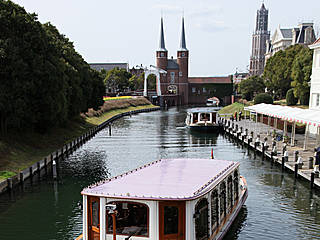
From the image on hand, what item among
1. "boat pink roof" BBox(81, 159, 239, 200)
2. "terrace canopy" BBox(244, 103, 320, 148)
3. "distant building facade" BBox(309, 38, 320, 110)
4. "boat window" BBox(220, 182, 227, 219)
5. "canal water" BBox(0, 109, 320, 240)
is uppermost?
"distant building facade" BBox(309, 38, 320, 110)

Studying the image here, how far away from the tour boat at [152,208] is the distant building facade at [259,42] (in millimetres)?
177271

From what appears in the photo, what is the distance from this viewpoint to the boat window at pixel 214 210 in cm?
1356

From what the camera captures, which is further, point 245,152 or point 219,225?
point 245,152

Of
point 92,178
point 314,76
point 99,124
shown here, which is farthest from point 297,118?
point 99,124

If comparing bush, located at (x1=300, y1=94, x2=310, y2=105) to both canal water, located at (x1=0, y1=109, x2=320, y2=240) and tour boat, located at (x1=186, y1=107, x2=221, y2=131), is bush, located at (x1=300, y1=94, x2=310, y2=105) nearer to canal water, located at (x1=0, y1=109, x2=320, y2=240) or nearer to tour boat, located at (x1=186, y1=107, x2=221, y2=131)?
tour boat, located at (x1=186, y1=107, x2=221, y2=131)

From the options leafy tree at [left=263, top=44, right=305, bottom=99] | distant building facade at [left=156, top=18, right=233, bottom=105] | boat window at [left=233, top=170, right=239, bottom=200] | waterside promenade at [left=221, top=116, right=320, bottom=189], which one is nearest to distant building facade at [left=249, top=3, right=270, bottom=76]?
distant building facade at [left=156, top=18, right=233, bottom=105]

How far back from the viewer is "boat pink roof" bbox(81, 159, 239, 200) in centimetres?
1119

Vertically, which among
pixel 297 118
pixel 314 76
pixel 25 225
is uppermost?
pixel 314 76

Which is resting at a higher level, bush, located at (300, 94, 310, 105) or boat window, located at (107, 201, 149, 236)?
bush, located at (300, 94, 310, 105)

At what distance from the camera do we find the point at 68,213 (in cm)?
1905

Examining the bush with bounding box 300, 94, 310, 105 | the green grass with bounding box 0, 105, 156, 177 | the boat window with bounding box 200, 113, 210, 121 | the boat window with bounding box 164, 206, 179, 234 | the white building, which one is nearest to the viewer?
the boat window with bounding box 164, 206, 179, 234

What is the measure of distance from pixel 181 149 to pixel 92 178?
1455cm

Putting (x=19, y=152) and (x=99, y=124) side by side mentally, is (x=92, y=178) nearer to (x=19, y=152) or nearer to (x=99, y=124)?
(x=19, y=152)

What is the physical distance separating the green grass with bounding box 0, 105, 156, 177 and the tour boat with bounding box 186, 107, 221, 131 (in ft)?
55.7
